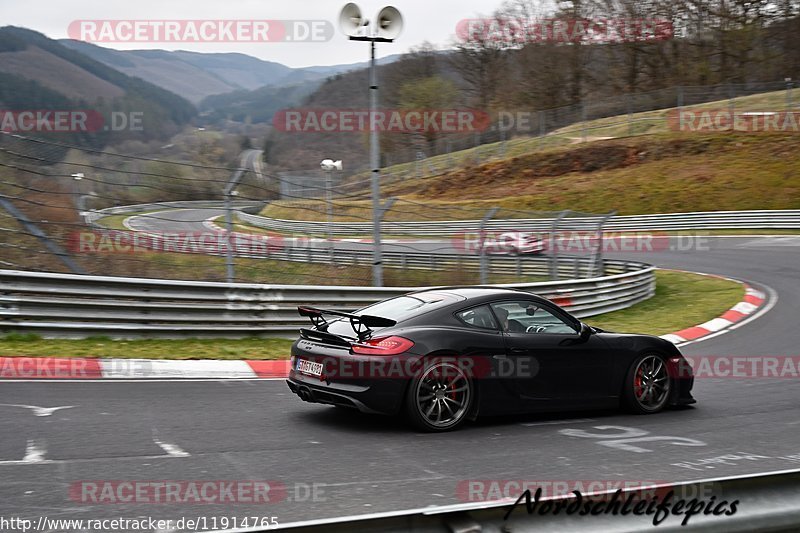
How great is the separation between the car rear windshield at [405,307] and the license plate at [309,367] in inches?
13.4

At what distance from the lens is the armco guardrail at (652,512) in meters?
2.90

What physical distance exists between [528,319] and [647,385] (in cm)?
156

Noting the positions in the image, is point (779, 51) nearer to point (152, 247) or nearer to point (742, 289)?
point (742, 289)

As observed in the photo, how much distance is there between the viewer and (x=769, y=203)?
39.4 m

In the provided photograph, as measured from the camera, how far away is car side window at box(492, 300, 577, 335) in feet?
24.9

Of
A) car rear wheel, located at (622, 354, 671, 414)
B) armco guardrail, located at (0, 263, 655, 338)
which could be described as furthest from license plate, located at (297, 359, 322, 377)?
armco guardrail, located at (0, 263, 655, 338)

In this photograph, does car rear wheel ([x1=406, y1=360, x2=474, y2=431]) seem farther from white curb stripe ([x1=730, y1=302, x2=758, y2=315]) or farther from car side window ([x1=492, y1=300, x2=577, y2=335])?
white curb stripe ([x1=730, y1=302, x2=758, y2=315])

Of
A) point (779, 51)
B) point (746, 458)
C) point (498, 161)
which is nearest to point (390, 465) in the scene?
point (746, 458)

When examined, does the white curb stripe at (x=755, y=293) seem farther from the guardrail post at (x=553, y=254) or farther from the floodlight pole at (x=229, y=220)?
the floodlight pole at (x=229, y=220)

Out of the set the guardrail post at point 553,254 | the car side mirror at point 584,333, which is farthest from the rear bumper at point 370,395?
the guardrail post at point 553,254

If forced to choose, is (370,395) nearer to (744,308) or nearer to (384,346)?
(384,346)

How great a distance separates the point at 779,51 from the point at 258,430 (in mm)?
62352

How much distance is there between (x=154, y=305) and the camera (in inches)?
449

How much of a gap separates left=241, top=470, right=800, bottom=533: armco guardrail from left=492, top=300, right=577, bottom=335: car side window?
4.29 metres
